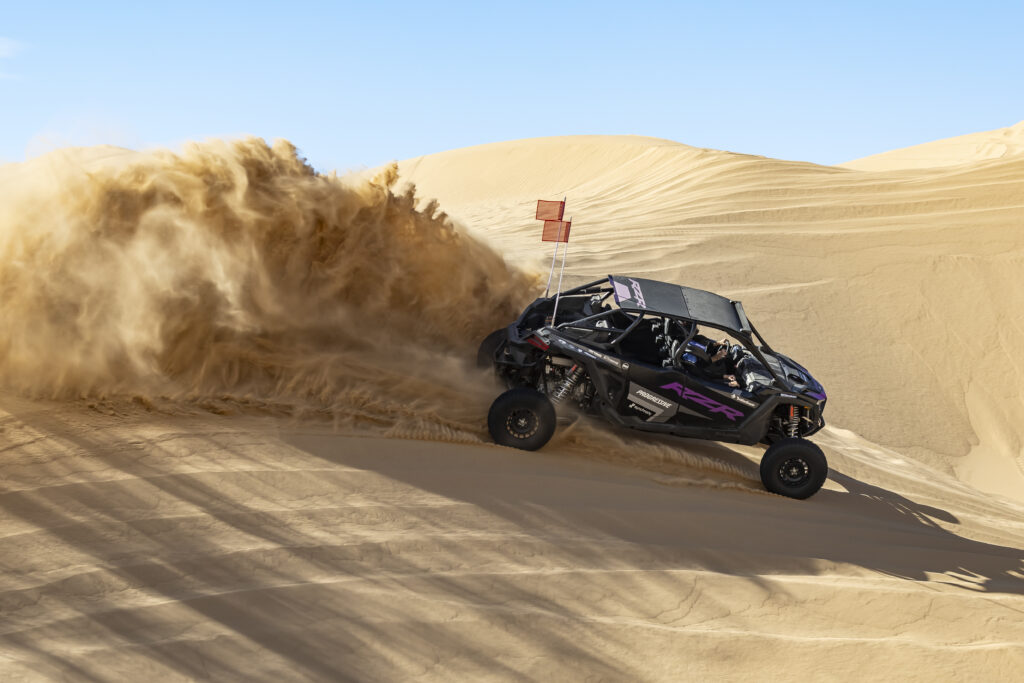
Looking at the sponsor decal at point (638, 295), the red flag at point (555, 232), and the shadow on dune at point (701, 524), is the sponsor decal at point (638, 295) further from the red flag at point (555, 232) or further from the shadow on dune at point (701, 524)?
the shadow on dune at point (701, 524)

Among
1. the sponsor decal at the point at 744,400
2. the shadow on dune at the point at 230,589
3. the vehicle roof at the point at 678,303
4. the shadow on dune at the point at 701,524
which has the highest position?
the vehicle roof at the point at 678,303

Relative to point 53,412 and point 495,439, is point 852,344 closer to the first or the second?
point 495,439

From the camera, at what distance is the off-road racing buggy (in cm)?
696

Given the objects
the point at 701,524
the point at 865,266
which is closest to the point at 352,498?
the point at 701,524

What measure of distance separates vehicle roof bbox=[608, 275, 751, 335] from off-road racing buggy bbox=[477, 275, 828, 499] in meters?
0.02

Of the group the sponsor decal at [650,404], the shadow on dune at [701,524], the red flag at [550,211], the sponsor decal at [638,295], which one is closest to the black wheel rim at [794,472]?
the shadow on dune at [701,524]

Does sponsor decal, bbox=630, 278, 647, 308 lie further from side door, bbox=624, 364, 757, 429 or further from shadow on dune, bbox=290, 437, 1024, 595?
shadow on dune, bbox=290, 437, 1024, 595

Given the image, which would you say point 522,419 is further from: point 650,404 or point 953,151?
point 953,151

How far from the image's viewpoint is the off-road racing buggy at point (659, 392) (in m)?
6.96

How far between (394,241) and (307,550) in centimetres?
429

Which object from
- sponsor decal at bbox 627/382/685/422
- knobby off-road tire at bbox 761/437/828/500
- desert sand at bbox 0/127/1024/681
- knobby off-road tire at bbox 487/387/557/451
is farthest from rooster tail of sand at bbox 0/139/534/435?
knobby off-road tire at bbox 761/437/828/500

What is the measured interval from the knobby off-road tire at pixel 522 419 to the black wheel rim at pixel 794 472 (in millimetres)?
2100

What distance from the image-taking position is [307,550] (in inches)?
191

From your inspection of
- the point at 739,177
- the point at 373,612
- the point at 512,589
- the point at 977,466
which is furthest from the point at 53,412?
the point at 739,177
